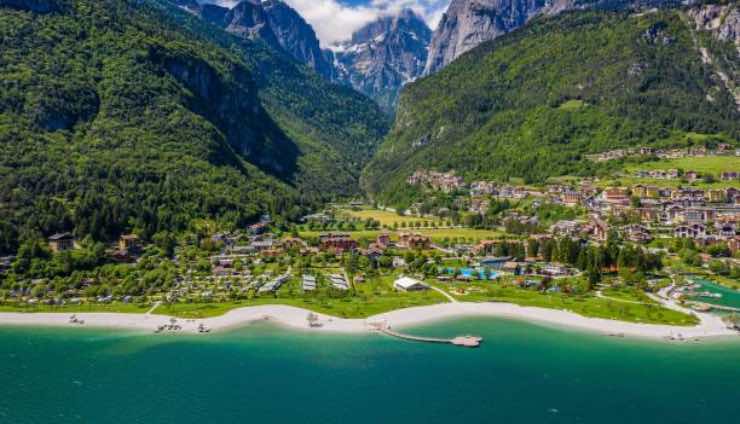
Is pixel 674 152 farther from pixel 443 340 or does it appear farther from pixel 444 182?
pixel 443 340

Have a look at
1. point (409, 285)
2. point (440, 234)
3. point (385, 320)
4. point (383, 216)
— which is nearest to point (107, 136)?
point (383, 216)

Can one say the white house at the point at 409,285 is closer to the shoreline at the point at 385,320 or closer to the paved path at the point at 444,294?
the paved path at the point at 444,294

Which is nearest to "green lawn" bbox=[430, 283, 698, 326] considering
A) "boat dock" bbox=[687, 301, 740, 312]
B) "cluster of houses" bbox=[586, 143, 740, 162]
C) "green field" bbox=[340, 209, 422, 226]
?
"boat dock" bbox=[687, 301, 740, 312]

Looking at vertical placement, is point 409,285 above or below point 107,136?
below

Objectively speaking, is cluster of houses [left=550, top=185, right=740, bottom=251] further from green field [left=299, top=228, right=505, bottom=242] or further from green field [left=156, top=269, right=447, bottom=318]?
green field [left=156, top=269, right=447, bottom=318]

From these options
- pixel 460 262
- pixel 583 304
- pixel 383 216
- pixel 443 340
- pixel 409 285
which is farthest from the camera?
pixel 383 216

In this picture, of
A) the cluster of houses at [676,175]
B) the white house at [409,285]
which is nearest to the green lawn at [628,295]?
the white house at [409,285]

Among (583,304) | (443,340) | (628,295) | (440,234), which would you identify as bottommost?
(443,340)
